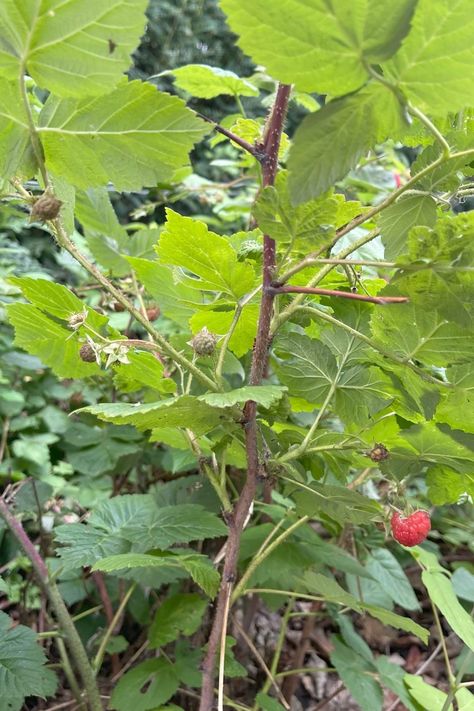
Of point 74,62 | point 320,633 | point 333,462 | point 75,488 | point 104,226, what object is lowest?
point 320,633

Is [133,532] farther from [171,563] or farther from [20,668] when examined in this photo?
→ [20,668]

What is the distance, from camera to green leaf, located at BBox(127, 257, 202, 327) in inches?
26.7

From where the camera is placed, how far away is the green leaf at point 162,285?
677 millimetres

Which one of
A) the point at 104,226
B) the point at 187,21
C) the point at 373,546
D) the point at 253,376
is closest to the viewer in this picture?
the point at 253,376

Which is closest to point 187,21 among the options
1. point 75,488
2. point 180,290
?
point 75,488

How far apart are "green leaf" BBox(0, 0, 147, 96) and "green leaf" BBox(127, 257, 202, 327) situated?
0.26m

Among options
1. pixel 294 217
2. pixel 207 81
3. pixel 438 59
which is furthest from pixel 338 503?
pixel 207 81

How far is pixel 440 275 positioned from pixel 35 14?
31 cm

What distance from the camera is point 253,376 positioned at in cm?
55

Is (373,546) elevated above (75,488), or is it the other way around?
(373,546)

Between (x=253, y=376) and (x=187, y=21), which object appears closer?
(x=253, y=376)

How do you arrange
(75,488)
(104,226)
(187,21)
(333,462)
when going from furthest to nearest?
(187,21)
(75,488)
(104,226)
(333,462)

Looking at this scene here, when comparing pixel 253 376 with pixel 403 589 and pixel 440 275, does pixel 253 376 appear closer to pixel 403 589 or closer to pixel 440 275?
pixel 440 275

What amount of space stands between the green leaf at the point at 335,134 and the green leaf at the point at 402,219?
0.13 m
